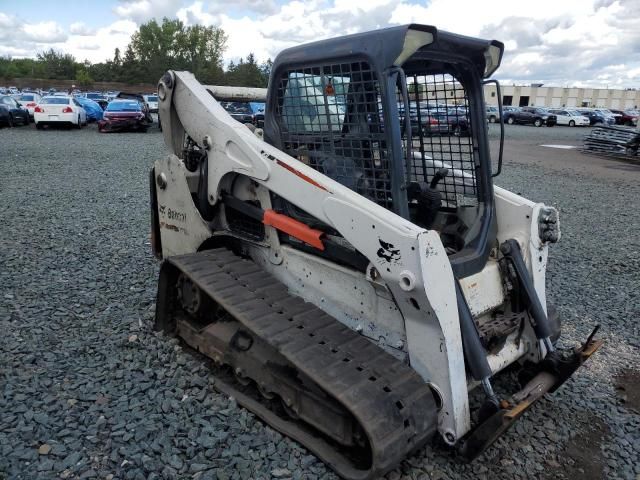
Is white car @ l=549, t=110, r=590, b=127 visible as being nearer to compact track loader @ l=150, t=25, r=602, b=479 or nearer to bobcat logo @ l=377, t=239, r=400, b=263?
compact track loader @ l=150, t=25, r=602, b=479

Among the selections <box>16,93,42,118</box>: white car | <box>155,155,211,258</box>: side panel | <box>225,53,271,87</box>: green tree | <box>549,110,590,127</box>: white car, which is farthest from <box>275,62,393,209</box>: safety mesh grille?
<box>225,53,271,87</box>: green tree

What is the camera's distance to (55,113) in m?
20.6

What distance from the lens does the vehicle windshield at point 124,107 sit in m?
21.1

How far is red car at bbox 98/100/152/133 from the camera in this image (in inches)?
814

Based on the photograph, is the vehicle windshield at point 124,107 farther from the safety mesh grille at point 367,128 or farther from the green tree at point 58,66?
the green tree at point 58,66

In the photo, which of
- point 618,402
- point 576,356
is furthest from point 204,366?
point 618,402

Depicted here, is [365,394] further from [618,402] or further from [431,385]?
[618,402]

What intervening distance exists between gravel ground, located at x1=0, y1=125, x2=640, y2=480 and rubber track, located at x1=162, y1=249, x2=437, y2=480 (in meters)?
0.32

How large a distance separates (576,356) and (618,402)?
782 millimetres

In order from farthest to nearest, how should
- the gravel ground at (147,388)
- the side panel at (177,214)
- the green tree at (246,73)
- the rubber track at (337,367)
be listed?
the green tree at (246,73) < the side panel at (177,214) < the gravel ground at (147,388) < the rubber track at (337,367)

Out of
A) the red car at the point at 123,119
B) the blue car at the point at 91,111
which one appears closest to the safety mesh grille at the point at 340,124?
the red car at the point at 123,119

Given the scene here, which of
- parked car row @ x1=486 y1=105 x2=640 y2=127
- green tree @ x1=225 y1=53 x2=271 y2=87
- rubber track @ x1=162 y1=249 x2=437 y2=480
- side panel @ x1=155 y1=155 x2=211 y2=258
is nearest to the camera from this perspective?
rubber track @ x1=162 y1=249 x2=437 y2=480

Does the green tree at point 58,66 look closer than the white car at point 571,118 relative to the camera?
No

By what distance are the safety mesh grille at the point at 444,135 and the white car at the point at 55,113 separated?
66.0 feet
